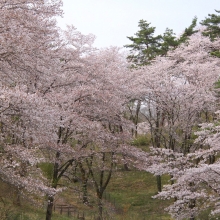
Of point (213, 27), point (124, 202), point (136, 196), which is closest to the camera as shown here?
point (124, 202)

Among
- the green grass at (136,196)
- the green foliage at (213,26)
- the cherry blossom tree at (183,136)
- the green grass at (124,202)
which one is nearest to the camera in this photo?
the cherry blossom tree at (183,136)

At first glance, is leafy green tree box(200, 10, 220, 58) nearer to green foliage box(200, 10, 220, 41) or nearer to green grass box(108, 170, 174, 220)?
green foliage box(200, 10, 220, 41)

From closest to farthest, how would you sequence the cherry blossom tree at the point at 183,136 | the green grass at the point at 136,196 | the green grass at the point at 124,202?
the cherry blossom tree at the point at 183,136, the green grass at the point at 124,202, the green grass at the point at 136,196

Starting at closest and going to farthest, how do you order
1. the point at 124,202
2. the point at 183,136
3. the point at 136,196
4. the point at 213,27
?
1. the point at 183,136
2. the point at 124,202
3. the point at 136,196
4. the point at 213,27

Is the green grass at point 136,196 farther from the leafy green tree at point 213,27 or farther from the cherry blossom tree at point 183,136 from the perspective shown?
the leafy green tree at point 213,27

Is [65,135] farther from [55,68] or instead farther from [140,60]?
[140,60]

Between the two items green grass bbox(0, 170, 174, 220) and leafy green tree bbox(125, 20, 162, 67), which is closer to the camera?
green grass bbox(0, 170, 174, 220)

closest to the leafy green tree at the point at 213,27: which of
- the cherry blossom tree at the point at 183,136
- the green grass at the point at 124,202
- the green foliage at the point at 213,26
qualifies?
the green foliage at the point at 213,26

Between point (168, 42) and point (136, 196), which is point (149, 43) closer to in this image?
point (168, 42)

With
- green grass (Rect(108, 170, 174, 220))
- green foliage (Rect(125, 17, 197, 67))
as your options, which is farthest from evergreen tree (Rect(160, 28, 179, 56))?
green grass (Rect(108, 170, 174, 220))

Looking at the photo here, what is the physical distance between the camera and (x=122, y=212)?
1769cm

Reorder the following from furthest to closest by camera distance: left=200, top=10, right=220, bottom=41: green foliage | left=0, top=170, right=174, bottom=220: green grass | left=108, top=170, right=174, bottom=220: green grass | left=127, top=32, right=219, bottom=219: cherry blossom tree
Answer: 1. left=200, top=10, right=220, bottom=41: green foliage
2. left=108, top=170, right=174, bottom=220: green grass
3. left=0, top=170, right=174, bottom=220: green grass
4. left=127, top=32, right=219, bottom=219: cherry blossom tree

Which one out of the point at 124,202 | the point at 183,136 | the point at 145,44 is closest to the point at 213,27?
the point at 145,44

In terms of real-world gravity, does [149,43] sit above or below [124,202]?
above
